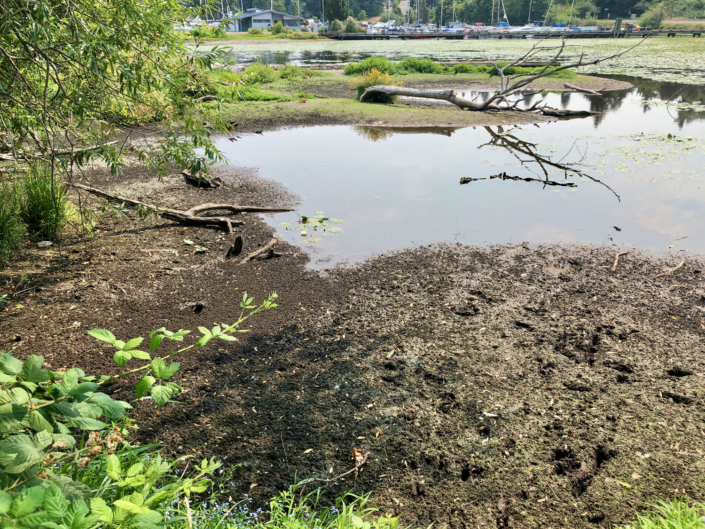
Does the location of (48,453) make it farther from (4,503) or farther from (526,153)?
(526,153)

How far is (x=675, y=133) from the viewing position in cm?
1140

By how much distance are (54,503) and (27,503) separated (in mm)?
72

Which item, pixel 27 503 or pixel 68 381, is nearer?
pixel 27 503

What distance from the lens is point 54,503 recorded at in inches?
45.7

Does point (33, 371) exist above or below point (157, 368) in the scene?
above

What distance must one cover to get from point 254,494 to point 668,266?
514 centimetres

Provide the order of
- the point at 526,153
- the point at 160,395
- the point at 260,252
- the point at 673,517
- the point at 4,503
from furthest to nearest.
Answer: the point at 526,153 < the point at 260,252 < the point at 673,517 < the point at 160,395 < the point at 4,503

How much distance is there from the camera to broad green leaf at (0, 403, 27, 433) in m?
1.24

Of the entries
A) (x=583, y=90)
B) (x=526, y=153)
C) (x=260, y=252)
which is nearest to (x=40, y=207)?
(x=260, y=252)

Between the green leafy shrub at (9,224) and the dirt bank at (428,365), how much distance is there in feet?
0.59

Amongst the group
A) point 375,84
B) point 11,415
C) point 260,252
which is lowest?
point 260,252

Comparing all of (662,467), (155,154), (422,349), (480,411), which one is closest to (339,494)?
(480,411)

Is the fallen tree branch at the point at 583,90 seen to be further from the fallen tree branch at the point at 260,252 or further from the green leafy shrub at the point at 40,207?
the green leafy shrub at the point at 40,207

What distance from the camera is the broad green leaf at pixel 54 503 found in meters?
1.15
